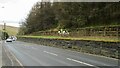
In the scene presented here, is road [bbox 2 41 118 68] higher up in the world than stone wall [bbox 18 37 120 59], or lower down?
lower down

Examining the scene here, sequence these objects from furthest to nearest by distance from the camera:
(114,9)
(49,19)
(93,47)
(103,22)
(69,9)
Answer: (49,19) → (69,9) → (103,22) → (114,9) → (93,47)

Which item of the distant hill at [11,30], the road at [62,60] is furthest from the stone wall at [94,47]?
the distant hill at [11,30]

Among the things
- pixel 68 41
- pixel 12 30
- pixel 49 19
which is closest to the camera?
pixel 68 41

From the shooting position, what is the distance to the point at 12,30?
19600 centimetres

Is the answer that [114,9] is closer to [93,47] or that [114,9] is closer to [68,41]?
[68,41]

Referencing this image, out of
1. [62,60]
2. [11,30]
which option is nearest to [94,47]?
[62,60]

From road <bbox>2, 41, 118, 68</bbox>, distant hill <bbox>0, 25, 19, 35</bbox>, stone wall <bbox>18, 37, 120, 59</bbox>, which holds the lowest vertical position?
road <bbox>2, 41, 118, 68</bbox>

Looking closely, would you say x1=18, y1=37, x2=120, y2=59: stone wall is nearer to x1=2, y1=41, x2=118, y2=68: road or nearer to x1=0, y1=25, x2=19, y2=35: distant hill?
x1=2, y1=41, x2=118, y2=68: road

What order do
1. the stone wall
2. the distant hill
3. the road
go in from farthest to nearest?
the distant hill
the stone wall
the road

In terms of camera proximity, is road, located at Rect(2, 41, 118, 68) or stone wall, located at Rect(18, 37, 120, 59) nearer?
road, located at Rect(2, 41, 118, 68)

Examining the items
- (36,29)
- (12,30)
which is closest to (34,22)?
(36,29)

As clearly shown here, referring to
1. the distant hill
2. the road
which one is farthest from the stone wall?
the distant hill

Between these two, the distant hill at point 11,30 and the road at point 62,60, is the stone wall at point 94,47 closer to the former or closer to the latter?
the road at point 62,60

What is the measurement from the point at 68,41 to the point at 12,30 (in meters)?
160
